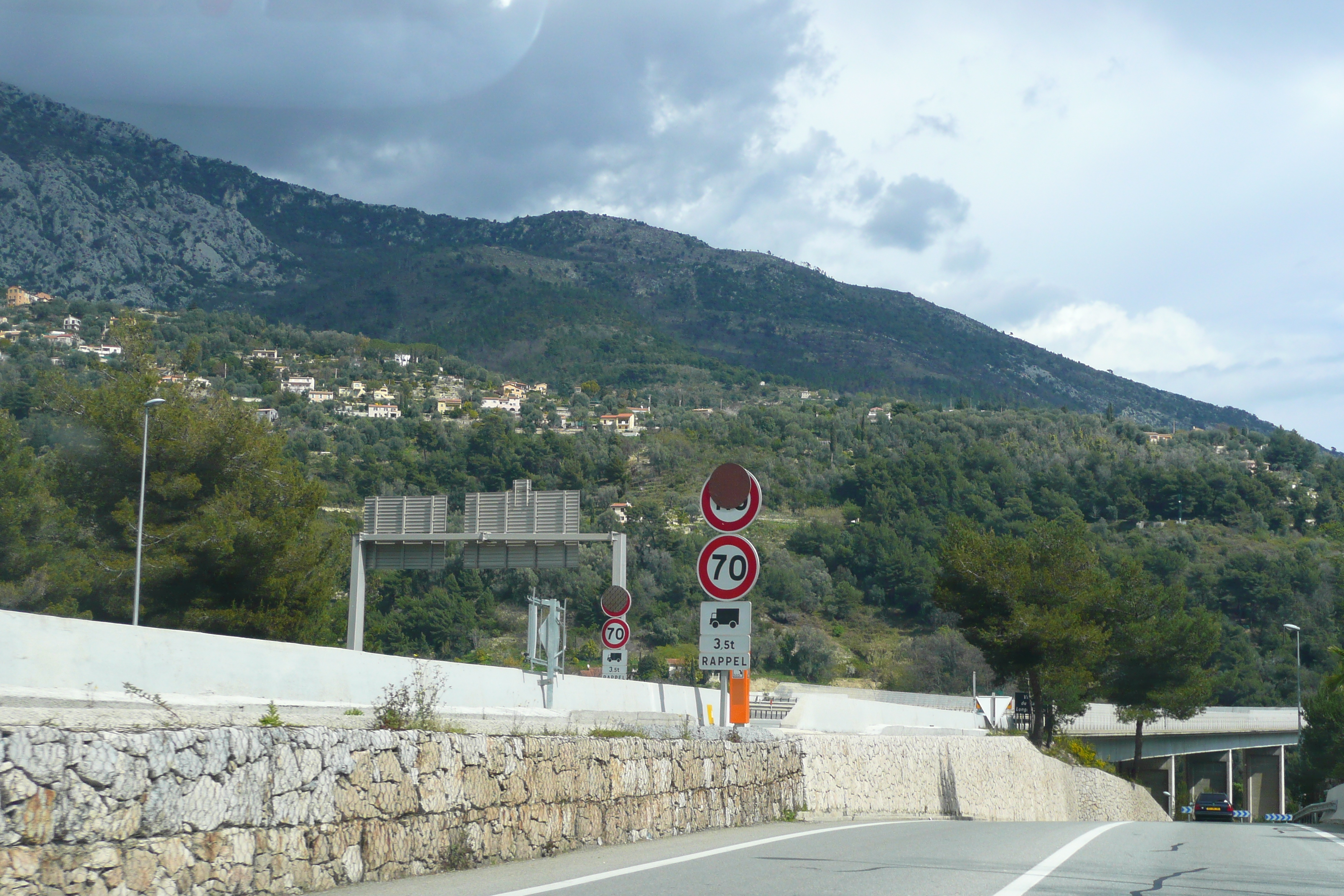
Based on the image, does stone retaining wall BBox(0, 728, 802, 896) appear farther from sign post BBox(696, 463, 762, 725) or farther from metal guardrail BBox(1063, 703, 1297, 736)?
metal guardrail BBox(1063, 703, 1297, 736)

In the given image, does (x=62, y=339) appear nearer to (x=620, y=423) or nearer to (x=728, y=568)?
(x=620, y=423)

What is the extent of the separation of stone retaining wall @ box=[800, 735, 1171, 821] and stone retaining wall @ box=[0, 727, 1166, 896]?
2.51 m

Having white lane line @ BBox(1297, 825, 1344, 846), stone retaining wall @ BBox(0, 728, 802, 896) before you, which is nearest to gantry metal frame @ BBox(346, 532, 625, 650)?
white lane line @ BBox(1297, 825, 1344, 846)

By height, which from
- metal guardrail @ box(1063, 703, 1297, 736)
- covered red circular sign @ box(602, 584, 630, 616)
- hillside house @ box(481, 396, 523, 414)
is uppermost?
hillside house @ box(481, 396, 523, 414)

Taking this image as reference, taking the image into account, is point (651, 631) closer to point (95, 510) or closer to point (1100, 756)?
point (1100, 756)

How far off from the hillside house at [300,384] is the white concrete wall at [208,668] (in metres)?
106

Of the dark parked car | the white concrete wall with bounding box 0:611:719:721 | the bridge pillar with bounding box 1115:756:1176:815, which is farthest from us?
the bridge pillar with bounding box 1115:756:1176:815

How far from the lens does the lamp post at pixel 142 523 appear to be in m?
Answer: 29.1

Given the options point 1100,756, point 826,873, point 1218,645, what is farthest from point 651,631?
point 826,873

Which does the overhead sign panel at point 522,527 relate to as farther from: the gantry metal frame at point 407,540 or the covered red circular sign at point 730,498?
the covered red circular sign at point 730,498

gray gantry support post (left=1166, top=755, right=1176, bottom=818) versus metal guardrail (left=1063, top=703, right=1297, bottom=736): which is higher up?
metal guardrail (left=1063, top=703, right=1297, bottom=736)

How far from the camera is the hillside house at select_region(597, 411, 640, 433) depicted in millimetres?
129750

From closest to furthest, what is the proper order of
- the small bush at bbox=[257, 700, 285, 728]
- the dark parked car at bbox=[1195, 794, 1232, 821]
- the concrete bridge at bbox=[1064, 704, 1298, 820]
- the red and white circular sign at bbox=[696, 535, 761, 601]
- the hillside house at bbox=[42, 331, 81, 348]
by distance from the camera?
the small bush at bbox=[257, 700, 285, 728] < the red and white circular sign at bbox=[696, 535, 761, 601] < the dark parked car at bbox=[1195, 794, 1232, 821] < the concrete bridge at bbox=[1064, 704, 1298, 820] < the hillside house at bbox=[42, 331, 81, 348]

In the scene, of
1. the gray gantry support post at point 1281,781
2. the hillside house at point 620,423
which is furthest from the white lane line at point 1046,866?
the hillside house at point 620,423
